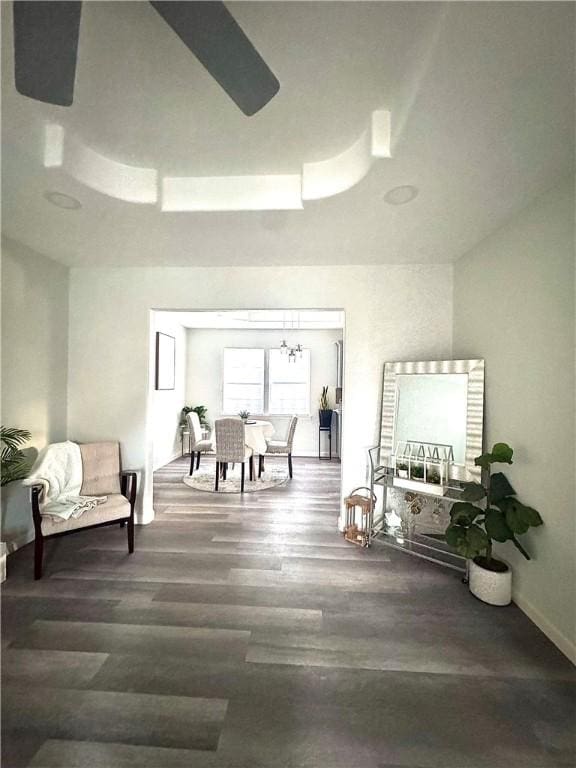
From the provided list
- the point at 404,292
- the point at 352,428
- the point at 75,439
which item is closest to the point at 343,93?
the point at 404,292

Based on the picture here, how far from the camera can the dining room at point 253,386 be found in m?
5.46

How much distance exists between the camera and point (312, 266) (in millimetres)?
3230

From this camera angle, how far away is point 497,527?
79.0 inches

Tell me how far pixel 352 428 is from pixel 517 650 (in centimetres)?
187

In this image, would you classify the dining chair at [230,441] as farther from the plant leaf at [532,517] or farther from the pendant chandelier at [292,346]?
the plant leaf at [532,517]

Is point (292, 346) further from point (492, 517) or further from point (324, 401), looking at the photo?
point (492, 517)

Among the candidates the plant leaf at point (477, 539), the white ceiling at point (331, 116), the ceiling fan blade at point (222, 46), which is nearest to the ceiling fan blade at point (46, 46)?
the white ceiling at point (331, 116)

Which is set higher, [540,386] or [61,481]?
[540,386]

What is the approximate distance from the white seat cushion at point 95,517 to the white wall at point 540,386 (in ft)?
9.70

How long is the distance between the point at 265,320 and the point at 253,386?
1406mm

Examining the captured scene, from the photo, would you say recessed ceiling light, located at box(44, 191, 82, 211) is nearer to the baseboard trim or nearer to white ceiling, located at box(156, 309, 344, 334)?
white ceiling, located at box(156, 309, 344, 334)

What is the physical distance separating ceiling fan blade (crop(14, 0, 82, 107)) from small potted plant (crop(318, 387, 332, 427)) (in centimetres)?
571

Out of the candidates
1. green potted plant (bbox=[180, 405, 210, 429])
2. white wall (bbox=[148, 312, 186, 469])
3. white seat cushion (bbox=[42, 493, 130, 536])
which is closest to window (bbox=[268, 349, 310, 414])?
green potted plant (bbox=[180, 405, 210, 429])

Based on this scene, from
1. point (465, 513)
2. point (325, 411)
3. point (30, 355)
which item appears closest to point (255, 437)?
point (325, 411)
